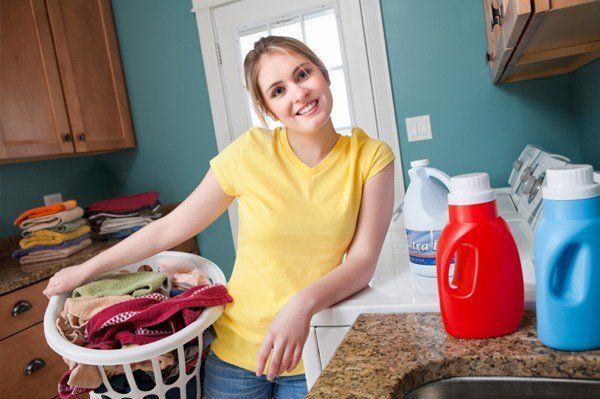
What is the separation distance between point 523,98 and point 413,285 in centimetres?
163

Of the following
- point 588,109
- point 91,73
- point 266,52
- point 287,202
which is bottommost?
point 287,202

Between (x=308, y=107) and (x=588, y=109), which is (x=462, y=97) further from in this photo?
(x=308, y=107)

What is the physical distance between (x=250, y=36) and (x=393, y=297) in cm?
207

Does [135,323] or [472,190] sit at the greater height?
[472,190]

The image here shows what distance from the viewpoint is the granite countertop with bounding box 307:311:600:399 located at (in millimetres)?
523

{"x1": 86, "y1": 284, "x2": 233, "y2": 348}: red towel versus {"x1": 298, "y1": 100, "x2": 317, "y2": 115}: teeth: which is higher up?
{"x1": 298, "y1": 100, "x2": 317, "y2": 115}: teeth

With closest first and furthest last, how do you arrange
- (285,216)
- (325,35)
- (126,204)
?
(285,216), (325,35), (126,204)

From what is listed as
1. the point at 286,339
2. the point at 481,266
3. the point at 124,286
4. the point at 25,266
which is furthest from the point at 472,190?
the point at 25,266

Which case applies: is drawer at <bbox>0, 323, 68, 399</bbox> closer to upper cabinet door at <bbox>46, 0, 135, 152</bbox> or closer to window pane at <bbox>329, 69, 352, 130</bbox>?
upper cabinet door at <bbox>46, 0, 135, 152</bbox>

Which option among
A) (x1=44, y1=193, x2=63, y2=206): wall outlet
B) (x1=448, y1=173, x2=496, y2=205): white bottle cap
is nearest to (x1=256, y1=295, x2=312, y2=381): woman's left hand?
(x1=448, y1=173, x2=496, y2=205): white bottle cap

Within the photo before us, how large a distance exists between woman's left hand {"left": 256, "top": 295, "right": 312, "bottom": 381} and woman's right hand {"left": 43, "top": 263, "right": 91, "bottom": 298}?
61cm

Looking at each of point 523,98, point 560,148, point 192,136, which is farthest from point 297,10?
point 560,148

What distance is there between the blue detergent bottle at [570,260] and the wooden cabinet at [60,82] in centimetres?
229

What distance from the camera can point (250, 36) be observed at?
98.7 inches
